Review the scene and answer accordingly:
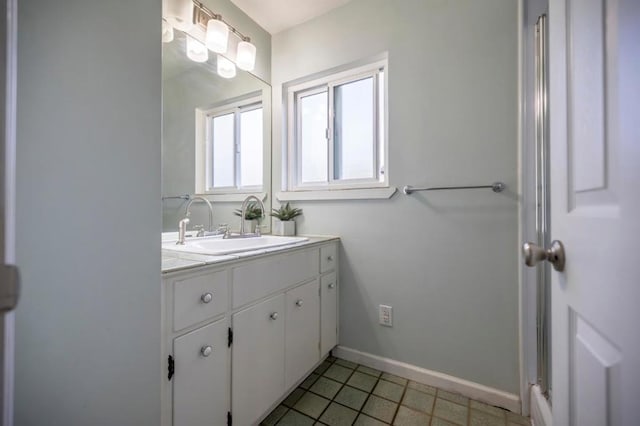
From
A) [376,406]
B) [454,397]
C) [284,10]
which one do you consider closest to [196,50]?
[284,10]

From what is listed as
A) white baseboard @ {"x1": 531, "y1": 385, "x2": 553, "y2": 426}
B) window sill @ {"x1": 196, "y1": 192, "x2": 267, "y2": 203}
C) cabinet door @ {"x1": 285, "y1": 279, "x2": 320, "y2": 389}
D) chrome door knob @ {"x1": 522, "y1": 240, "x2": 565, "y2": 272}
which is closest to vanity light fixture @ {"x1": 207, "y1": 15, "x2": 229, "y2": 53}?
window sill @ {"x1": 196, "y1": 192, "x2": 267, "y2": 203}

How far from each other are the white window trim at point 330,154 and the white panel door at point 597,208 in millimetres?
1036

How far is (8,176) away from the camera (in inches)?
12.6

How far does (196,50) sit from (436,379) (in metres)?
2.29

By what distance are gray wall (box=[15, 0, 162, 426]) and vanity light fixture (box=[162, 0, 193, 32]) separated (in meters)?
0.87

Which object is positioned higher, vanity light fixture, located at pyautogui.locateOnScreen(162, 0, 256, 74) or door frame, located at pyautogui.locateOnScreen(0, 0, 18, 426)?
vanity light fixture, located at pyautogui.locateOnScreen(162, 0, 256, 74)

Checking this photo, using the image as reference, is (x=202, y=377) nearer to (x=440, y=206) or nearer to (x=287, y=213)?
(x=287, y=213)

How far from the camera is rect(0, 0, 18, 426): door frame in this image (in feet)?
1.00

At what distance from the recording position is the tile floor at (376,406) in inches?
48.1

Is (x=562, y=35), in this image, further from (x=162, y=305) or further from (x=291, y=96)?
(x=291, y=96)

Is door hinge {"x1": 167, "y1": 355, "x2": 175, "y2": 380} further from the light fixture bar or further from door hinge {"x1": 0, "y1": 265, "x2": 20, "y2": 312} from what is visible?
the light fixture bar

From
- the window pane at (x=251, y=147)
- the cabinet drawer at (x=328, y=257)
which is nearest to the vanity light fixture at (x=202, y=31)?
the window pane at (x=251, y=147)

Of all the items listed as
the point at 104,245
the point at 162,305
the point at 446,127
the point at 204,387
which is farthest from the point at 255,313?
the point at 446,127

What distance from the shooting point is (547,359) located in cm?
112
